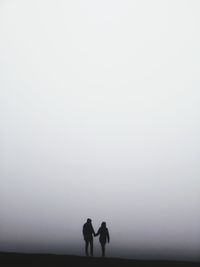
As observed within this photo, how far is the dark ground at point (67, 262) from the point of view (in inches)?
157

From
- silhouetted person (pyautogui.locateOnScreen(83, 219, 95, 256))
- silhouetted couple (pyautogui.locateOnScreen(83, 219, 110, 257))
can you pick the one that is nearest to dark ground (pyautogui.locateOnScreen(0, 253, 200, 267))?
silhouetted couple (pyautogui.locateOnScreen(83, 219, 110, 257))

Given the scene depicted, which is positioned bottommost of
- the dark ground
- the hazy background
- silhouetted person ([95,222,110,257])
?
the dark ground

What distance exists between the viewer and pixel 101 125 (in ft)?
14.6

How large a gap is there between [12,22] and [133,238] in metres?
3.66

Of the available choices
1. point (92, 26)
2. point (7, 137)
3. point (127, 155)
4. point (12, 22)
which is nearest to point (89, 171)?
point (127, 155)

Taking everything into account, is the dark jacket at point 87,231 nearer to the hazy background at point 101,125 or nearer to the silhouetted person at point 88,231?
the silhouetted person at point 88,231

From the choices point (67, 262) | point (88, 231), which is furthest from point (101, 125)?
point (67, 262)

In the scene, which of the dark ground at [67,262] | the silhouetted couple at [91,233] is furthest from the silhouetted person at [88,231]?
the dark ground at [67,262]

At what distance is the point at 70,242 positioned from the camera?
4477mm

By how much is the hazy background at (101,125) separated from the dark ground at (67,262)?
0.80ft

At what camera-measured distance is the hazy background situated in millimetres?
4352

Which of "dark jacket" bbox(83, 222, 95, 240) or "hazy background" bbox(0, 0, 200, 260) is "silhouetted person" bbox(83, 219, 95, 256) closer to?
"dark jacket" bbox(83, 222, 95, 240)

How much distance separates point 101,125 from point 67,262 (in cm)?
195

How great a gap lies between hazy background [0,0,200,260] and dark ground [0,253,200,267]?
25 centimetres
